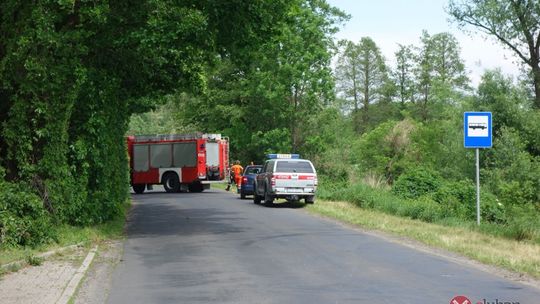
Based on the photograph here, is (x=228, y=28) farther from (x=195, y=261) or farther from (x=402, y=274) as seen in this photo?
(x=402, y=274)

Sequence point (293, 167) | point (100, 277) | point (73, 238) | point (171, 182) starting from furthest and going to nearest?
1. point (171, 182)
2. point (293, 167)
3. point (73, 238)
4. point (100, 277)

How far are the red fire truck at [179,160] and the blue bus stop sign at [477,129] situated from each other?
24.3 m

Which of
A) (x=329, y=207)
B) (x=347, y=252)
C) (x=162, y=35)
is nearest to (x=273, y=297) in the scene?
(x=347, y=252)

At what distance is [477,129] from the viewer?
18.0m

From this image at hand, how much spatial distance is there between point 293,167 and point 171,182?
51.6 ft

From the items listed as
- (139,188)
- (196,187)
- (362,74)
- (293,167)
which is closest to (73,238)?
(293,167)

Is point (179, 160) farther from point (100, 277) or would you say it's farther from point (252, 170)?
point (100, 277)

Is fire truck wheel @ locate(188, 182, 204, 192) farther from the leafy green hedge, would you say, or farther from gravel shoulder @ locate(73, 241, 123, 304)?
the leafy green hedge

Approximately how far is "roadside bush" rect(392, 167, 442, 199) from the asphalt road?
34.2 ft

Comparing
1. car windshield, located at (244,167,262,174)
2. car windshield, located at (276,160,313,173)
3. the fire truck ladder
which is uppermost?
the fire truck ladder

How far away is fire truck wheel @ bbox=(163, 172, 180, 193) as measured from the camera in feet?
137

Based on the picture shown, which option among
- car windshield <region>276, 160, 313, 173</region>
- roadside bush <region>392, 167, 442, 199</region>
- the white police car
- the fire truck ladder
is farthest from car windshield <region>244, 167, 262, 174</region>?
roadside bush <region>392, 167, 442, 199</region>

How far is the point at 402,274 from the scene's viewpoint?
10.5 m

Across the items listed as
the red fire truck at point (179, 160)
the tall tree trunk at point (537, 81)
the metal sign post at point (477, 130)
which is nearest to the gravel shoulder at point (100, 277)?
the metal sign post at point (477, 130)
